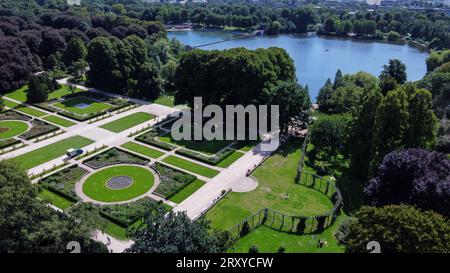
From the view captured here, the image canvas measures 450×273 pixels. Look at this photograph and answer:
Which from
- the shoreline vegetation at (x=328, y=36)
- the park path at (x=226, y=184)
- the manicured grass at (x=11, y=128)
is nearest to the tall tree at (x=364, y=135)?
the park path at (x=226, y=184)

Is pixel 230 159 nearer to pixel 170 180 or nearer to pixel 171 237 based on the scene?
pixel 170 180

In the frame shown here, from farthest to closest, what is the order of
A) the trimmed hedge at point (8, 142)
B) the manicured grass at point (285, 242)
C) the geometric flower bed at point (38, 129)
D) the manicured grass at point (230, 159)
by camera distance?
the geometric flower bed at point (38, 129) → the trimmed hedge at point (8, 142) → the manicured grass at point (230, 159) → the manicured grass at point (285, 242)

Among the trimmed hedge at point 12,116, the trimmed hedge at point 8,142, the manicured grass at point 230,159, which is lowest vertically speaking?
the manicured grass at point 230,159

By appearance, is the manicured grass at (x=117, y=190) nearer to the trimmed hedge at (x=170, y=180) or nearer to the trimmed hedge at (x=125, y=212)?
the trimmed hedge at (x=170, y=180)

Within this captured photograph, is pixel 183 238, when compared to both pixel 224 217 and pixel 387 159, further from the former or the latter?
pixel 387 159

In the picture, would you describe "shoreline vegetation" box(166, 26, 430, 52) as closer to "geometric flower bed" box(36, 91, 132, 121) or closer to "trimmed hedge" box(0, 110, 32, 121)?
"geometric flower bed" box(36, 91, 132, 121)

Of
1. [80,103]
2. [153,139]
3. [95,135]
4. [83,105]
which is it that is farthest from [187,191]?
[80,103]
